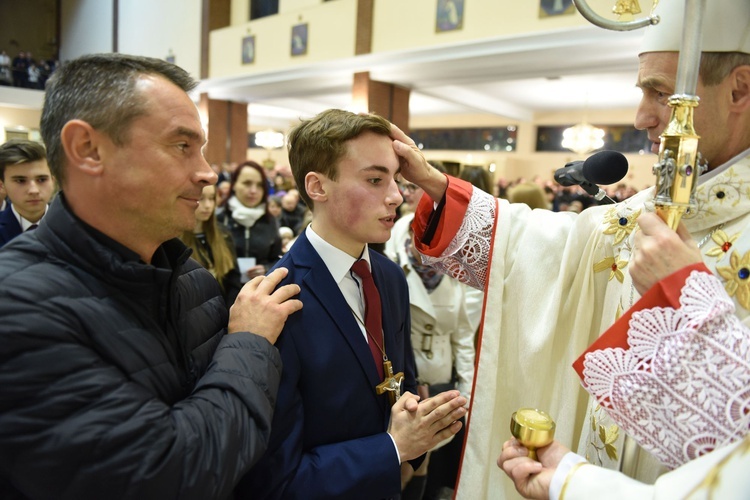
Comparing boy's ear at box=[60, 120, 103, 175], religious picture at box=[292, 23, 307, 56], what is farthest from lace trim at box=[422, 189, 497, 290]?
religious picture at box=[292, 23, 307, 56]

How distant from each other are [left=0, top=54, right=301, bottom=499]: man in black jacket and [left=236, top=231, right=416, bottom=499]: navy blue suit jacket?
A: 0.13m

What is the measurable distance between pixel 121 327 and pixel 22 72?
19264 millimetres

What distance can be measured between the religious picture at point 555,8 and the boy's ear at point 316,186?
6930 mm

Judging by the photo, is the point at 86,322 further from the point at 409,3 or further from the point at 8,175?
the point at 409,3

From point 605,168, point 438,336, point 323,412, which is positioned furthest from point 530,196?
point 323,412

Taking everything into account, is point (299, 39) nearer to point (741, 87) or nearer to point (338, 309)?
point (338, 309)

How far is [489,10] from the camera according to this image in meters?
8.21

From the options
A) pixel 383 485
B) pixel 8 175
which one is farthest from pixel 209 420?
pixel 8 175

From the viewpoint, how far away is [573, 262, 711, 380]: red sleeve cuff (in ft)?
3.17

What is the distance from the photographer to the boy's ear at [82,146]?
1.04 metres

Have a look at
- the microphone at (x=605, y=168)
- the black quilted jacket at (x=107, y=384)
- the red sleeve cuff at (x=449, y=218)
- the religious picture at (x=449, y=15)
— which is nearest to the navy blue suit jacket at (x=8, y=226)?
the black quilted jacket at (x=107, y=384)

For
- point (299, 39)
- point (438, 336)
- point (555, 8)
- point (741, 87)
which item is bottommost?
point (438, 336)

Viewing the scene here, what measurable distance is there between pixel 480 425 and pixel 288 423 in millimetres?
562

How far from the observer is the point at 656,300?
100cm
